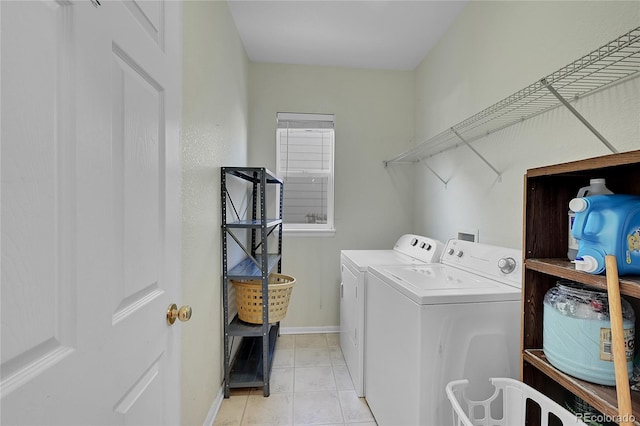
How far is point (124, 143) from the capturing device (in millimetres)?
645

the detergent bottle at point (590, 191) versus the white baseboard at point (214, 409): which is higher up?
the detergent bottle at point (590, 191)

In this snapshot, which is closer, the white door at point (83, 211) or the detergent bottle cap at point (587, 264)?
the white door at point (83, 211)

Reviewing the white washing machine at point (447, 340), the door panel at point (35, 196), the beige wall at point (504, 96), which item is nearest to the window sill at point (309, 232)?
the beige wall at point (504, 96)

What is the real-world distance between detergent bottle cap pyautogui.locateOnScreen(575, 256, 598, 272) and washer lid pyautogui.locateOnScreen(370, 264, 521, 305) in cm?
47

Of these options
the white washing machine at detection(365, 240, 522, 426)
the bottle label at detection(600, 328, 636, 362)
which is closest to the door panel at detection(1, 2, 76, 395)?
the white washing machine at detection(365, 240, 522, 426)

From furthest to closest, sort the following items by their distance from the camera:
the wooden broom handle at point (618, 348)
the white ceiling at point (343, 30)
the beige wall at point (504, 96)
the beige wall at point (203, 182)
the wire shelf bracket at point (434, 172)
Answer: the wire shelf bracket at point (434, 172) → the white ceiling at point (343, 30) → the beige wall at point (203, 182) → the beige wall at point (504, 96) → the wooden broom handle at point (618, 348)

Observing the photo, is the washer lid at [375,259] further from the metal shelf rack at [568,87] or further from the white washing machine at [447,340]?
the metal shelf rack at [568,87]

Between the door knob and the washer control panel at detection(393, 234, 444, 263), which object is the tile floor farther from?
the door knob

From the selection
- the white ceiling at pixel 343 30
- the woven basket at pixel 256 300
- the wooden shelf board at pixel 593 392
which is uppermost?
the white ceiling at pixel 343 30

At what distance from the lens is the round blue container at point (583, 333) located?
79cm

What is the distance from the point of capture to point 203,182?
1562 mm

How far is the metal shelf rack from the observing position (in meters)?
0.92

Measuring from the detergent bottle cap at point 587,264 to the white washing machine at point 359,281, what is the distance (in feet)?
3.81

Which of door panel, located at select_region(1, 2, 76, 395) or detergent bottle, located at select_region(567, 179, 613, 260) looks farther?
detergent bottle, located at select_region(567, 179, 613, 260)
